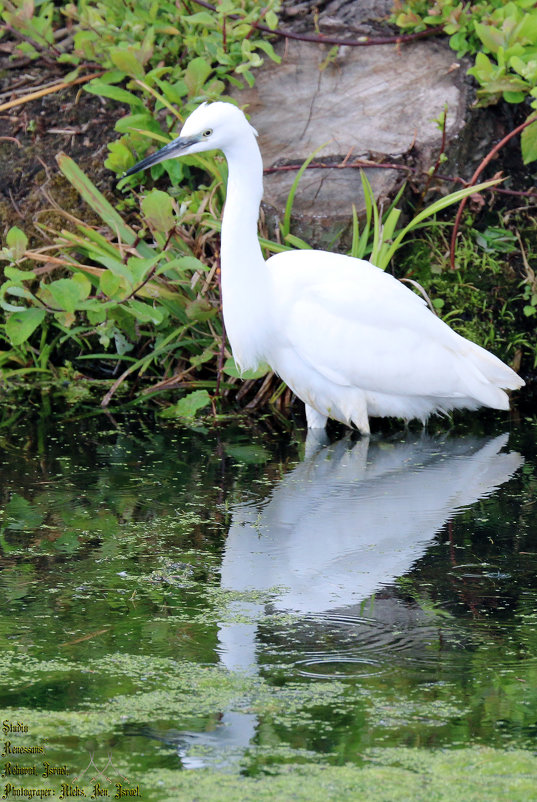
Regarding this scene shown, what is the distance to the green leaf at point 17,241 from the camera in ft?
14.4

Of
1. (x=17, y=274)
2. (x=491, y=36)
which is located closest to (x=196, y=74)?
(x=17, y=274)

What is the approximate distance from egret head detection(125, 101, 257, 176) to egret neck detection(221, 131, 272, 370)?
0.15 feet

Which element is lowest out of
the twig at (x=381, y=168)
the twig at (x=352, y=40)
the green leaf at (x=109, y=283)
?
the green leaf at (x=109, y=283)

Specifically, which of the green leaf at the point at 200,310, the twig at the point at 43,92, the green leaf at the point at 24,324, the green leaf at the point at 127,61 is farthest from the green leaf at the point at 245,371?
the twig at the point at 43,92

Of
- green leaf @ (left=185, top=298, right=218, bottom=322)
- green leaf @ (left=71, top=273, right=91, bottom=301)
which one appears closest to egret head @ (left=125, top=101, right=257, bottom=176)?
green leaf @ (left=71, top=273, right=91, bottom=301)

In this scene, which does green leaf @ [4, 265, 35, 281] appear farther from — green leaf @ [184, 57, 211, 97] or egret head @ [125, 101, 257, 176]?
green leaf @ [184, 57, 211, 97]

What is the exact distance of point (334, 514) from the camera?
3406 millimetres

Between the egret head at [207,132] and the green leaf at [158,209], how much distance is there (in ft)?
0.75

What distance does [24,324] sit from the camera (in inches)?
176

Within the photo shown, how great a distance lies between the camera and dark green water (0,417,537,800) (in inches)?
78.9

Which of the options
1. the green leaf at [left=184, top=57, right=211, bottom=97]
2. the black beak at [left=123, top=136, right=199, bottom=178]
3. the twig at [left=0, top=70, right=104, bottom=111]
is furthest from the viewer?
the twig at [left=0, top=70, right=104, bottom=111]

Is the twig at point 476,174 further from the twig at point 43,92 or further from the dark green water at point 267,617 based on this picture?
the twig at point 43,92

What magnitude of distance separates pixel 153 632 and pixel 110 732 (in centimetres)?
46

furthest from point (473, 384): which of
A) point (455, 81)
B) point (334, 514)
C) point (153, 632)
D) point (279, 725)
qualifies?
point (279, 725)
